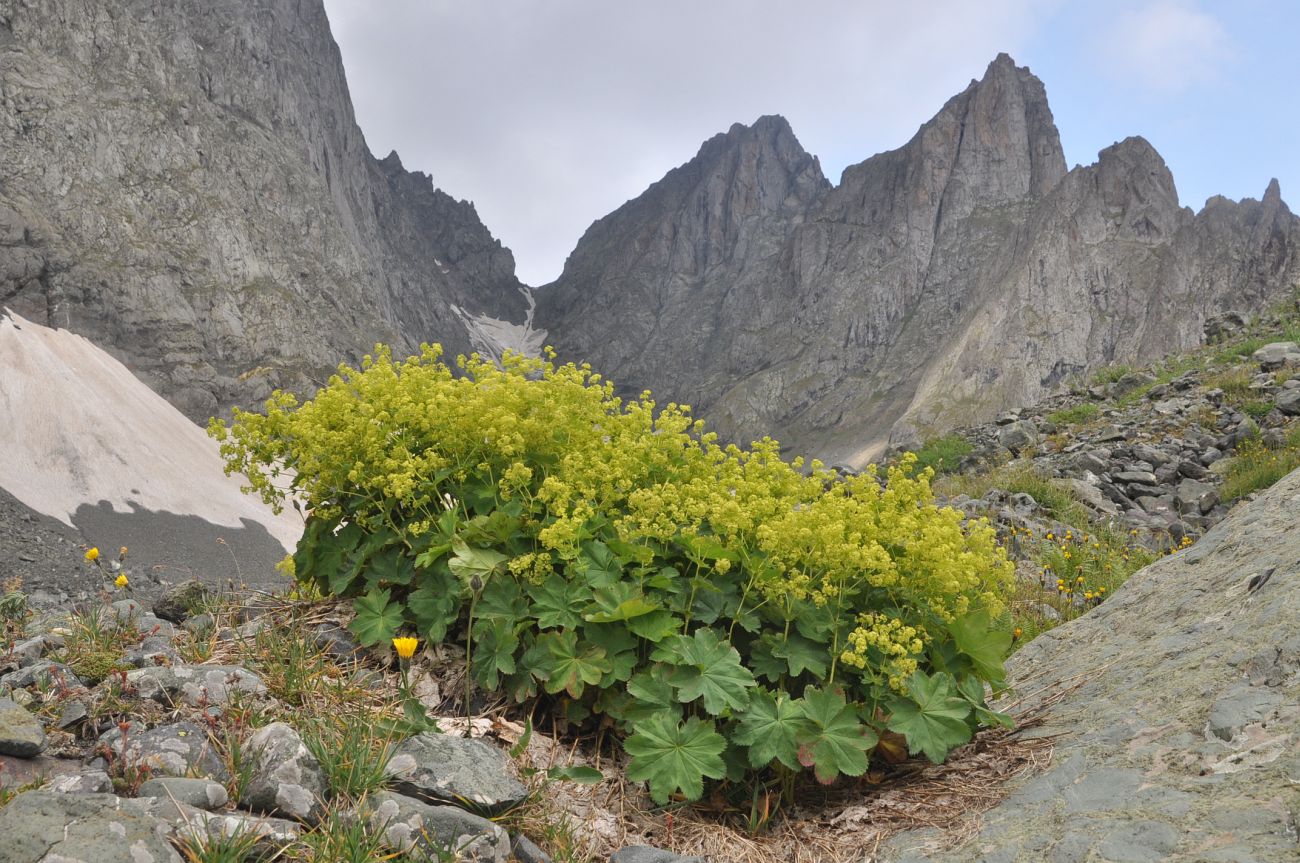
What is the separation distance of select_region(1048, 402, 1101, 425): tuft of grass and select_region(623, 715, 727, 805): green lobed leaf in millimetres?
14459

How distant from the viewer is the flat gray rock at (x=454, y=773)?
316 cm

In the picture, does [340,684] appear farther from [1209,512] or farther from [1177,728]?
[1209,512]

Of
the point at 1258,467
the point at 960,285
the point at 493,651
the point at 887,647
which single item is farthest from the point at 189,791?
the point at 960,285

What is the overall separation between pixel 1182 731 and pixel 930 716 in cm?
98

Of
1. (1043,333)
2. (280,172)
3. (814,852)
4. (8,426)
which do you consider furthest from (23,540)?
(1043,333)

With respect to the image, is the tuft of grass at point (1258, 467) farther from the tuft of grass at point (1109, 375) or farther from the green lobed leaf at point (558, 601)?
the tuft of grass at point (1109, 375)

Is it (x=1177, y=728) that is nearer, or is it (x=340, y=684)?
(x=1177, y=728)

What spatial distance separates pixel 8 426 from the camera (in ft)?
115

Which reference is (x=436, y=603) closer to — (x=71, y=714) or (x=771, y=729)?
(x=71, y=714)

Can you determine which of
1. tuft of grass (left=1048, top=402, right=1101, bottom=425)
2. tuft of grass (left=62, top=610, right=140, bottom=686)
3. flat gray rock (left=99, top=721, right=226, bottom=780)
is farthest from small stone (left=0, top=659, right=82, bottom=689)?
tuft of grass (left=1048, top=402, right=1101, bottom=425)

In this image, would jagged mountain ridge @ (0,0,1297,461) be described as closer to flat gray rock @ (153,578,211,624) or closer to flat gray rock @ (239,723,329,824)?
flat gray rock @ (153,578,211,624)

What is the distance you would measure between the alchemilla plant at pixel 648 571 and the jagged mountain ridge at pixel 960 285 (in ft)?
259

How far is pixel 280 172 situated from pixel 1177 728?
127218mm

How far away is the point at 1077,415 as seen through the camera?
15680mm
